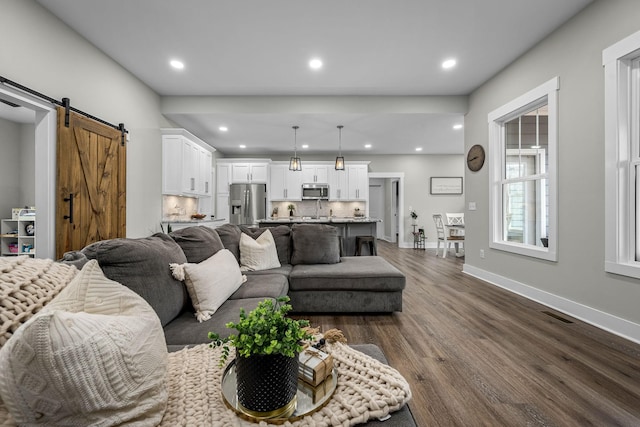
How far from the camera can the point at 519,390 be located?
1604 mm

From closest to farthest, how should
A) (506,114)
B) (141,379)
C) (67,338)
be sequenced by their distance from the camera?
(67,338) → (141,379) → (506,114)

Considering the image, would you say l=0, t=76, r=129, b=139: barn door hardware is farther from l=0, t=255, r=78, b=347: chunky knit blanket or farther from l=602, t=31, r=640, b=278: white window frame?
l=602, t=31, r=640, b=278: white window frame

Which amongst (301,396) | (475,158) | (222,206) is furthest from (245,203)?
(301,396)

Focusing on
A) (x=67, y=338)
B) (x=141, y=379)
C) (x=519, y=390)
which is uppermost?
(x=67, y=338)

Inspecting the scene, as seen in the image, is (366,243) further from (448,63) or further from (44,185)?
(44,185)

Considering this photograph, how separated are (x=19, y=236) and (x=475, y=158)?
7.50 metres

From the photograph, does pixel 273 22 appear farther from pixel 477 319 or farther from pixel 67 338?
pixel 477 319

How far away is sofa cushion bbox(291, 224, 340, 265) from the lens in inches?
123

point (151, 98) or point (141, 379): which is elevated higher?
point (151, 98)

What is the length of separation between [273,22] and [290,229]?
7.27 feet

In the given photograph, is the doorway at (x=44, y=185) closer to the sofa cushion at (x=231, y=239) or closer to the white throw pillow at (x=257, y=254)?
the sofa cushion at (x=231, y=239)

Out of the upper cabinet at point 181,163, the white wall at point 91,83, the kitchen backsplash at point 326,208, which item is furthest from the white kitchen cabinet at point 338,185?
the white wall at point 91,83

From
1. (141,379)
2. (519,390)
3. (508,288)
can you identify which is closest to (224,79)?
(141,379)

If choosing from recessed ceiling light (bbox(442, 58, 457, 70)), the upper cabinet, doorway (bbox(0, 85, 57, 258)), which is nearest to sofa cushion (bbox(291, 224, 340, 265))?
doorway (bbox(0, 85, 57, 258))
